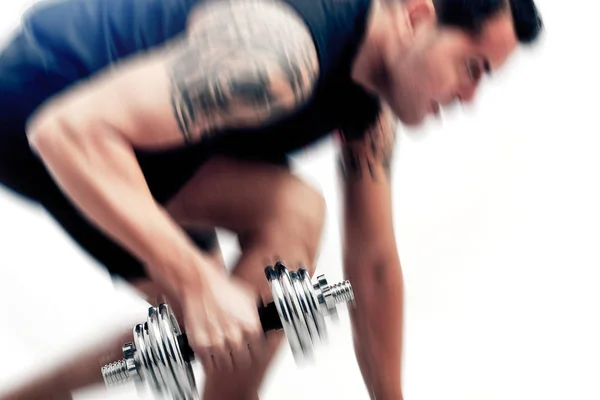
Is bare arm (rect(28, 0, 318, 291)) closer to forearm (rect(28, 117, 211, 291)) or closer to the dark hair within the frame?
forearm (rect(28, 117, 211, 291))

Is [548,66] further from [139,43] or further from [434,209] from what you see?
[139,43]

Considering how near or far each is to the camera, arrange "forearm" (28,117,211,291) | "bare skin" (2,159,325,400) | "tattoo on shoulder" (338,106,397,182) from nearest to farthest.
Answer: "forearm" (28,117,211,291), "bare skin" (2,159,325,400), "tattoo on shoulder" (338,106,397,182)

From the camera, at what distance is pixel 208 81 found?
0.47 meters

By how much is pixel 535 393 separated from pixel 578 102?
0.41 m

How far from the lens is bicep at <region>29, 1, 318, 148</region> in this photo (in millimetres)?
470

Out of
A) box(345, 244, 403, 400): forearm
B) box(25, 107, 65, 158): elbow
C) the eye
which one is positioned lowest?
box(345, 244, 403, 400): forearm

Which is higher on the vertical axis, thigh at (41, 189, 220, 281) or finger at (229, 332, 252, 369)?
thigh at (41, 189, 220, 281)

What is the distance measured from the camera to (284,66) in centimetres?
48

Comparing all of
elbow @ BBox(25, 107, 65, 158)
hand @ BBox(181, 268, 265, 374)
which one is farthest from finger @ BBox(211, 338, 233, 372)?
elbow @ BBox(25, 107, 65, 158)

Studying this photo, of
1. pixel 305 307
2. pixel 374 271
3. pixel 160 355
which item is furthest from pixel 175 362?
pixel 374 271

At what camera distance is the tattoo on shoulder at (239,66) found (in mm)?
472

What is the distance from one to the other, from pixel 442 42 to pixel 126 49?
332 millimetres

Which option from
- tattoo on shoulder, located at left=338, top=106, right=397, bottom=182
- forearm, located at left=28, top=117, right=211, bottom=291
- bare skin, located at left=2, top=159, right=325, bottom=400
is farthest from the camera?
tattoo on shoulder, located at left=338, top=106, right=397, bottom=182

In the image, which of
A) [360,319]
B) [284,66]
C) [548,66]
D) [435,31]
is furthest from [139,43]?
[548,66]
